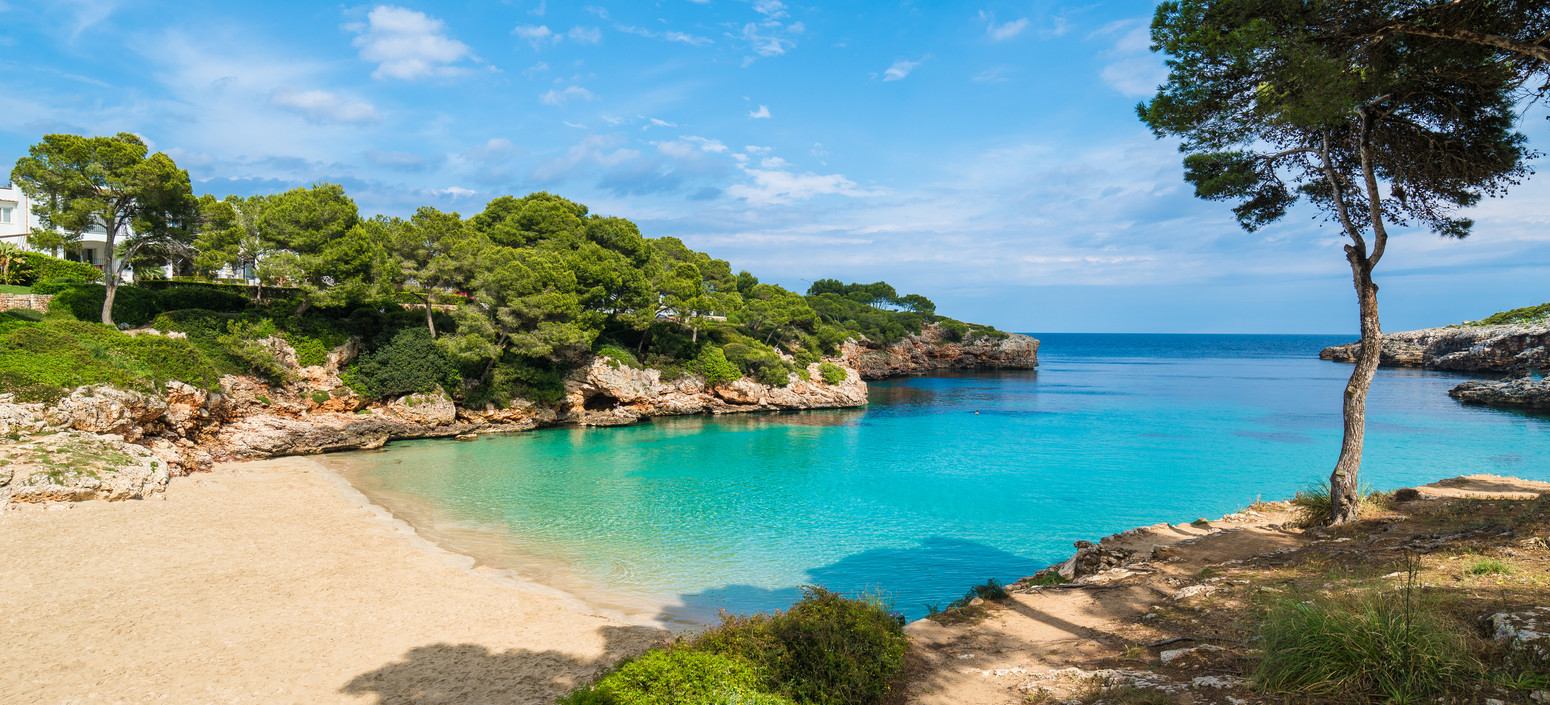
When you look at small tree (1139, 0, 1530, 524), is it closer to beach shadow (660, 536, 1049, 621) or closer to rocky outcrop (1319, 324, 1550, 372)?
beach shadow (660, 536, 1049, 621)

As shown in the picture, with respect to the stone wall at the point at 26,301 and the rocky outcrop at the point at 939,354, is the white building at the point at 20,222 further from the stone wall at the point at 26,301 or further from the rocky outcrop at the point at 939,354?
the rocky outcrop at the point at 939,354

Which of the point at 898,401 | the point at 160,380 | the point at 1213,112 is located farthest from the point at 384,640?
the point at 898,401

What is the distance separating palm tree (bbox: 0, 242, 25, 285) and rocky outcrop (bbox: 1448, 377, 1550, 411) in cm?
8078

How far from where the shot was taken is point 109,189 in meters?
22.9

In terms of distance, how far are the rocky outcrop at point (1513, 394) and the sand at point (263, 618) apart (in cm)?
5701

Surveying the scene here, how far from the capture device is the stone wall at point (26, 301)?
23052mm

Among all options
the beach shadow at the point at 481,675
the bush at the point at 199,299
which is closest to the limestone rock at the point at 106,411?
the bush at the point at 199,299

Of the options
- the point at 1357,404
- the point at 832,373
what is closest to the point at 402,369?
the point at 832,373

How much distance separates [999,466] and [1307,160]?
1581 centimetres

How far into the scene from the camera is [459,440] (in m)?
28.1

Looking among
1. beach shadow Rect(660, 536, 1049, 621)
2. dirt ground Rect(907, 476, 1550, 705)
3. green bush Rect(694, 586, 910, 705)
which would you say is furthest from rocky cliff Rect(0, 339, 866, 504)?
dirt ground Rect(907, 476, 1550, 705)

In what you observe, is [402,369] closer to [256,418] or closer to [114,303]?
[256,418]

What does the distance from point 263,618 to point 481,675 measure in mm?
4361

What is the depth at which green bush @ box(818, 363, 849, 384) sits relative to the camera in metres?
45.6
